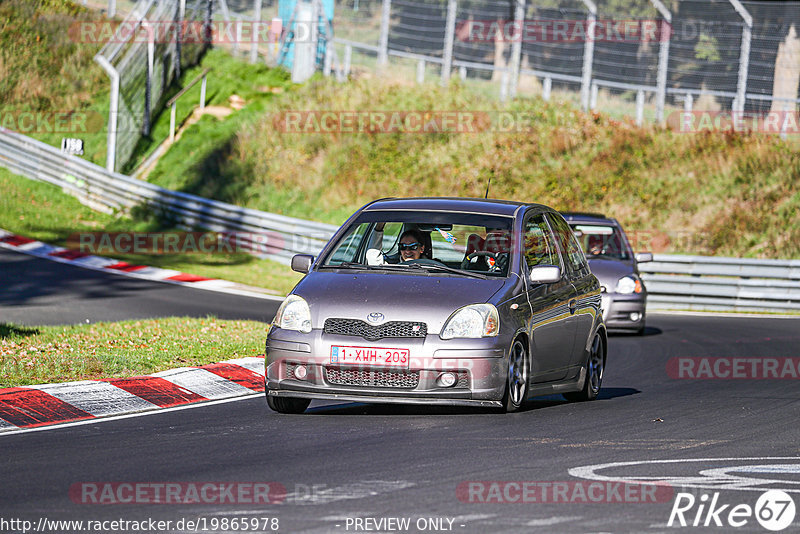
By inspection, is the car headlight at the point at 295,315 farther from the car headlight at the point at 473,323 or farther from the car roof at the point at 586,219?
the car roof at the point at 586,219

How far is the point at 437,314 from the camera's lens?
9.22 metres

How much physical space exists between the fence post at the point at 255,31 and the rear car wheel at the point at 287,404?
30.5m

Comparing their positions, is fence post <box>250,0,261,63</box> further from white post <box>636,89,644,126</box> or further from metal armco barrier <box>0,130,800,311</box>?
white post <box>636,89,644,126</box>

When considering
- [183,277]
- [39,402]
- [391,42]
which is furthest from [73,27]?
[39,402]

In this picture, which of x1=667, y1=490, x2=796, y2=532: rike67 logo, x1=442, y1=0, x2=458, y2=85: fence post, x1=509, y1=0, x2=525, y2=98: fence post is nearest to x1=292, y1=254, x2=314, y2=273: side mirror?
x1=667, y1=490, x2=796, y2=532: rike67 logo

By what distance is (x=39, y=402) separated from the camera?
9.70 metres

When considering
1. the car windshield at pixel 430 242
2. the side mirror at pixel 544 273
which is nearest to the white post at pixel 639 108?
the car windshield at pixel 430 242

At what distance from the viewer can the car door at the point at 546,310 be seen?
33.2 feet

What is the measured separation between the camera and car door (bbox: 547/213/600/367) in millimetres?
10969

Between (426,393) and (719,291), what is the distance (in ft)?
55.1

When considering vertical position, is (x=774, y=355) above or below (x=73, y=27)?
below

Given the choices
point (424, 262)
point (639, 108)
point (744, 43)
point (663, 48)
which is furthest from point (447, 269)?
point (639, 108)

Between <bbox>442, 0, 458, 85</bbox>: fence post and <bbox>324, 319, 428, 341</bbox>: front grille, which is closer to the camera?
<bbox>324, 319, 428, 341</bbox>: front grille

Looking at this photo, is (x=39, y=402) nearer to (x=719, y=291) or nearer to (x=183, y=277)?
(x=183, y=277)
